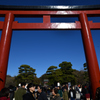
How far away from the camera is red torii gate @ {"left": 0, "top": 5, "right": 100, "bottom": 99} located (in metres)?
4.95

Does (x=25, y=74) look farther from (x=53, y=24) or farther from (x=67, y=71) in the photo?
(x=53, y=24)

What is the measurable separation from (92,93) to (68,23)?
12.8ft

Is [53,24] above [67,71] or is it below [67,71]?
below

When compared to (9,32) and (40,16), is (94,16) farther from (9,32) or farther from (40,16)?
(9,32)

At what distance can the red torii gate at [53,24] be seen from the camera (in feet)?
16.3

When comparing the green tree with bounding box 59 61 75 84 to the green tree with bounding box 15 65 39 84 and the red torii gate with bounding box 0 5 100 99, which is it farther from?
the red torii gate with bounding box 0 5 100 99

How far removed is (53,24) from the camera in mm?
5953

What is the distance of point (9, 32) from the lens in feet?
18.2

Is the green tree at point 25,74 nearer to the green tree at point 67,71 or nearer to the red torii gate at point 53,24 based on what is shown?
the green tree at point 67,71

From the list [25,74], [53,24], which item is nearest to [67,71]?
[25,74]

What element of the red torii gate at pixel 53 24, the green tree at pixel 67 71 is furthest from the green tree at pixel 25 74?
the red torii gate at pixel 53 24

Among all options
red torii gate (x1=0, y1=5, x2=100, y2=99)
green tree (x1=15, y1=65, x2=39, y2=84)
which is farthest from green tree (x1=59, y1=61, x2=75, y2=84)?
red torii gate (x1=0, y1=5, x2=100, y2=99)

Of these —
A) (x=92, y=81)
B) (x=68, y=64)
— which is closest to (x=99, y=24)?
(x=92, y=81)

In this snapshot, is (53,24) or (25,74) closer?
(53,24)
